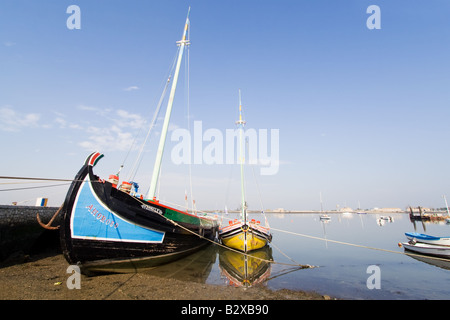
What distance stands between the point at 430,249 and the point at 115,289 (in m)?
23.8

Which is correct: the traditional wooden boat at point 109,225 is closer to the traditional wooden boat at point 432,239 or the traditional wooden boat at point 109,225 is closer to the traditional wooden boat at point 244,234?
the traditional wooden boat at point 244,234

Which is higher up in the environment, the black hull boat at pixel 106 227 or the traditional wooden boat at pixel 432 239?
the black hull boat at pixel 106 227

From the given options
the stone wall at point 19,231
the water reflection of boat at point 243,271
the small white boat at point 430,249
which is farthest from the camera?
the small white boat at point 430,249

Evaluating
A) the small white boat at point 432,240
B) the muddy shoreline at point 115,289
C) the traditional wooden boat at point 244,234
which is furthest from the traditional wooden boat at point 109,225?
the small white boat at point 432,240

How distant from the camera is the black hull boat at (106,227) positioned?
27.2 ft

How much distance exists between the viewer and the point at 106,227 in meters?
8.73

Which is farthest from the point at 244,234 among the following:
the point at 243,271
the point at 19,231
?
the point at 19,231

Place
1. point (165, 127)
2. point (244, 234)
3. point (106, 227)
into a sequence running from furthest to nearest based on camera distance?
point (244, 234) → point (165, 127) → point (106, 227)

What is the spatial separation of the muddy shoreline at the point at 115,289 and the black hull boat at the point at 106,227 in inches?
31.5

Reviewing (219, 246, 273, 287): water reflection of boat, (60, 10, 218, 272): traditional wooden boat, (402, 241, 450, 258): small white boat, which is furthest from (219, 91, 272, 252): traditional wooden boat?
(402, 241, 450, 258): small white boat

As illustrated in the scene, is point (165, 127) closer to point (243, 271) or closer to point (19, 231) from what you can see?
point (243, 271)

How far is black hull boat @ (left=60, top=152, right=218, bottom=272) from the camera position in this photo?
829 cm

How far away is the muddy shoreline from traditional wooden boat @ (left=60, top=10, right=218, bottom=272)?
2.71ft
